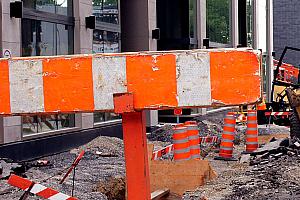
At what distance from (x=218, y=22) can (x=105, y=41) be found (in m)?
13.5

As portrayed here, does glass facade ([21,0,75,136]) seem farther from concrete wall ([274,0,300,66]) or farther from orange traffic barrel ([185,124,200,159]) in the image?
concrete wall ([274,0,300,66])

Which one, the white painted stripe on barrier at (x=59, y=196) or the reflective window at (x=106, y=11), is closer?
the white painted stripe on barrier at (x=59, y=196)

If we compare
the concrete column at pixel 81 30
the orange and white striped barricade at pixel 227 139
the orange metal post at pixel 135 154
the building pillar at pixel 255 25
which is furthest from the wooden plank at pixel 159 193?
the building pillar at pixel 255 25

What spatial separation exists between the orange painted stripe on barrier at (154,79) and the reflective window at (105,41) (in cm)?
1453

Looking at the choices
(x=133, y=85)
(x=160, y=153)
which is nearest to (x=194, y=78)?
(x=133, y=85)

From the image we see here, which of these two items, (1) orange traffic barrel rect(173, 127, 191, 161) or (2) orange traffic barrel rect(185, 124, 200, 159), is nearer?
(1) orange traffic barrel rect(173, 127, 191, 161)

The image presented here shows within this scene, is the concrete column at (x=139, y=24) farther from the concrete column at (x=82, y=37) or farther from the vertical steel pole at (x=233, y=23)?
the vertical steel pole at (x=233, y=23)

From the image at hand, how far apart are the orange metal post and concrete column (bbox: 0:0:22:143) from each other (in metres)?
9.86

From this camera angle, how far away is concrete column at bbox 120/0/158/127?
22.1m

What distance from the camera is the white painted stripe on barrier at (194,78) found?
380 centimetres

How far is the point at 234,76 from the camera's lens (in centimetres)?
377

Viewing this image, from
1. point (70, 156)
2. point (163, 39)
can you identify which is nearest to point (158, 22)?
point (163, 39)

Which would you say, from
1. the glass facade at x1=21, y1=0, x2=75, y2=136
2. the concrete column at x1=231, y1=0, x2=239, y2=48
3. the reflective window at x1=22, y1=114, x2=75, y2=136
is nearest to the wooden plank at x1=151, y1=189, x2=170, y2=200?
the reflective window at x1=22, y1=114, x2=75, y2=136

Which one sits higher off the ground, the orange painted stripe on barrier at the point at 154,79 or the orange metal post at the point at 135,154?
the orange painted stripe on barrier at the point at 154,79
